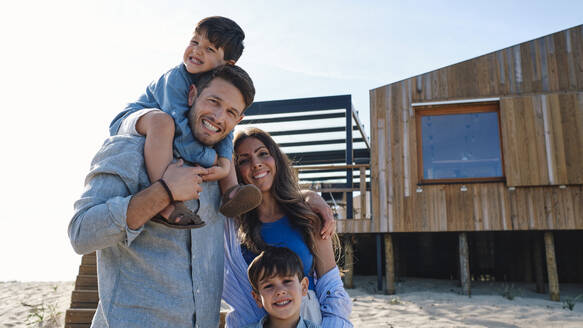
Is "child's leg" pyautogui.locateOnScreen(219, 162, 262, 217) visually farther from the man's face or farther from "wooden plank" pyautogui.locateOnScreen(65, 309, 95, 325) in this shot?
"wooden plank" pyautogui.locateOnScreen(65, 309, 95, 325)

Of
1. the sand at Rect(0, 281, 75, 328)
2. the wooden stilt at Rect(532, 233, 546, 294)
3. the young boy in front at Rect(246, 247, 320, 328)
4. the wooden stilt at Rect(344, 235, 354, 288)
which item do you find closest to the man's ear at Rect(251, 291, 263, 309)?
the young boy in front at Rect(246, 247, 320, 328)

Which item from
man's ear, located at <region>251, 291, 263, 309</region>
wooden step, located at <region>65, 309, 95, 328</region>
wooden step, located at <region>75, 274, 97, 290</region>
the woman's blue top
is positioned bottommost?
wooden step, located at <region>65, 309, 95, 328</region>

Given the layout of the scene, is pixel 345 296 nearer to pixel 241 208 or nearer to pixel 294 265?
pixel 294 265

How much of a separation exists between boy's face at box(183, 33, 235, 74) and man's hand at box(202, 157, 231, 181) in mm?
449

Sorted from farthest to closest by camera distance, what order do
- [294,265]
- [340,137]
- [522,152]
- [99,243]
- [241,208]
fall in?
[340,137] → [522,152] → [294,265] → [241,208] → [99,243]

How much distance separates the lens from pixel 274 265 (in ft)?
7.01

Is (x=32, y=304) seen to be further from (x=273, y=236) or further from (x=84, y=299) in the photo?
(x=273, y=236)

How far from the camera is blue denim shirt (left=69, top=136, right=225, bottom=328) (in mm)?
1429

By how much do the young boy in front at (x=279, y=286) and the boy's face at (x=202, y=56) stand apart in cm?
91

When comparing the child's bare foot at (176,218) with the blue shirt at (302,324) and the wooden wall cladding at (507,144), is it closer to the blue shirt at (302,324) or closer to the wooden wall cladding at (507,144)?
the blue shirt at (302,324)

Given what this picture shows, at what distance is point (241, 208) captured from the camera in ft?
6.07

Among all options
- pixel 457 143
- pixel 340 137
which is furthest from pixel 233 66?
pixel 340 137

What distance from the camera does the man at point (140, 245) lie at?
1.44 meters

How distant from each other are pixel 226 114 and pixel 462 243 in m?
7.93
